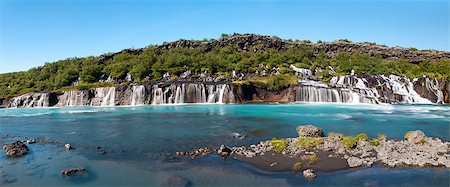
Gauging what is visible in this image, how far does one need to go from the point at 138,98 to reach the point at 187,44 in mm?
41488

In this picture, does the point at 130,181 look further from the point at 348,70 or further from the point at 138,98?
the point at 348,70

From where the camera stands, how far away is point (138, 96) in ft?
189

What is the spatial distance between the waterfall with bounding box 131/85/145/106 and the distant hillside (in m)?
12.8

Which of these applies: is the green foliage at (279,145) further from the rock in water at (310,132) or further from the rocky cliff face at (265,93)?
the rocky cliff face at (265,93)

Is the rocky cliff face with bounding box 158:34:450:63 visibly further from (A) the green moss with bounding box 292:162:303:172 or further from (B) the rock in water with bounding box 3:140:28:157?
(A) the green moss with bounding box 292:162:303:172

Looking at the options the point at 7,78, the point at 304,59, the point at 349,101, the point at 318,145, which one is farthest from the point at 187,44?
the point at 318,145

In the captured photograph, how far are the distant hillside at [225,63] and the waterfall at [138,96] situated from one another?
1282 centimetres

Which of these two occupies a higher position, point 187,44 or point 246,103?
point 187,44

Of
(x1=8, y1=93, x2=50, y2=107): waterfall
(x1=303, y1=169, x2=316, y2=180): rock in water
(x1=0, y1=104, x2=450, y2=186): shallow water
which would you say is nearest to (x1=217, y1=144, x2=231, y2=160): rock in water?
(x1=0, y1=104, x2=450, y2=186): shallow water

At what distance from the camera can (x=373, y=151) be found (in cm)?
1636

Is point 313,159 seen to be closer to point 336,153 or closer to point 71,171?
point 336,153

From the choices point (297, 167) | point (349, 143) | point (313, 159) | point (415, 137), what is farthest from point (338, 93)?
point (297, 167)

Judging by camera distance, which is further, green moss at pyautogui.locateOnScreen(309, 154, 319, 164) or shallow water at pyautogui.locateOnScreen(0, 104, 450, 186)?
green moss at pyautogui.locateOnScreen(309, 154, 319, 164)

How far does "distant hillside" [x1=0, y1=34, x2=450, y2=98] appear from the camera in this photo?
74044 mm
